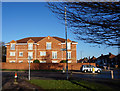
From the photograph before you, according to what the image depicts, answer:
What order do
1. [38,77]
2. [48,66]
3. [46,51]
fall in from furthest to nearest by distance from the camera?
[46,51]
[48,66]
[38,77]

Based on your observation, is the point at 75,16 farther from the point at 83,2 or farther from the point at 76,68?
the point at 76,68

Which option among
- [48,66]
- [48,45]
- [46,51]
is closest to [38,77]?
[48,66]

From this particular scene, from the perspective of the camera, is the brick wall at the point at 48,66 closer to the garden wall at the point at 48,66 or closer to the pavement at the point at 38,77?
the garden wall at the point at 48,66

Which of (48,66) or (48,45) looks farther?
(48,45)

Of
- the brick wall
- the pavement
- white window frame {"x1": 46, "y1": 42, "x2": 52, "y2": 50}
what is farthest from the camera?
white window frame {"x1": 46, "y1": 42, "x2": 52, "y2": 50}

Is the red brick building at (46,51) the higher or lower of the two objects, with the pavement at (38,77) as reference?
higher

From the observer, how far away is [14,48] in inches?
2034

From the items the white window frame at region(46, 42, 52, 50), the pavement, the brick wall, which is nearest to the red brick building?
the white window frame at region(46, 42, 52, 50)

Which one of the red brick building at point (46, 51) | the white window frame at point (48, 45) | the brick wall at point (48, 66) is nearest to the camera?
the brick wall at point (48, 66)

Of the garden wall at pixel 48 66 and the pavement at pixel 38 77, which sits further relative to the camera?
the garden wall at pixel 48 66

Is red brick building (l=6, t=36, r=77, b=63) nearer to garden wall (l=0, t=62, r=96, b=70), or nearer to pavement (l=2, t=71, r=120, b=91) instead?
garden wall (l=0, t=62, r=96, b=70)

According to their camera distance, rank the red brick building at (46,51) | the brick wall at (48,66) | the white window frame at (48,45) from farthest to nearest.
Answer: the white window frame at (48,45) < the red brick building at (46,51) < the brick wall at (48,66)

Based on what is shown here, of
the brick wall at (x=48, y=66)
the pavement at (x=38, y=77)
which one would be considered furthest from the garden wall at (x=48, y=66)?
the pavement at (x=38, y=77)

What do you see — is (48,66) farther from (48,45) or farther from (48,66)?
(48,45)
